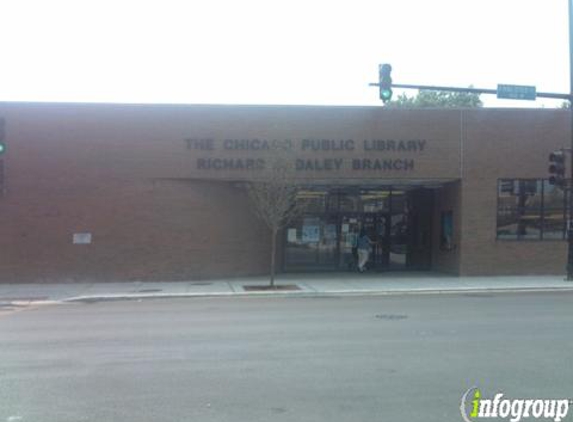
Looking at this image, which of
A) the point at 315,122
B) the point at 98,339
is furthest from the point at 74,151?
the point at 98,339

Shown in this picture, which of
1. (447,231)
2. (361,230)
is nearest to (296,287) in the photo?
(361,230)

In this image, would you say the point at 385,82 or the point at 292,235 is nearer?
the point at 385,82

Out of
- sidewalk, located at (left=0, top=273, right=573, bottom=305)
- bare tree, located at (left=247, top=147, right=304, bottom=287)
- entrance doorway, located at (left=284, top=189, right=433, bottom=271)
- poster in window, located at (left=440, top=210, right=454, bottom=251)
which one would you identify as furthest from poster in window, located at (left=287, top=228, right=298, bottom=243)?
poster in window, located at (left=440, top=210, right=454, bottom=251)

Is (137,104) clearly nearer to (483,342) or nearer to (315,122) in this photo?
(315,122)

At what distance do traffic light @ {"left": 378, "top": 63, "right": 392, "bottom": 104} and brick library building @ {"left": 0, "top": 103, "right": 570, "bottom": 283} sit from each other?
5.00 metres

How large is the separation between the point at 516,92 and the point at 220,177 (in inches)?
376

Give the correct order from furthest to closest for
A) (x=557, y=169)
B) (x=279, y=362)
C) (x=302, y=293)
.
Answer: (x=557, y=169)
(x=302, y=293)
(x=279, y=362)

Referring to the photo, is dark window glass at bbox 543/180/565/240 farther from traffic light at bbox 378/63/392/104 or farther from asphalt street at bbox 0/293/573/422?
asphalt street at bbox 0/293/573/422

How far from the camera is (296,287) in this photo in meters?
20.2

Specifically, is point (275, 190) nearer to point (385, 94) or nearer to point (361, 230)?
point (385, 94)

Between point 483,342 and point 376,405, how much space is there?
3995 millimetres

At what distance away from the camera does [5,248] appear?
22.0 m

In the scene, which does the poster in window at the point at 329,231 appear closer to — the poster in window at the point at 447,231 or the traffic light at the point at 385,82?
the poster in window at the point at 447,231

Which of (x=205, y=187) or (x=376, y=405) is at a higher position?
(x=205, y=187)
